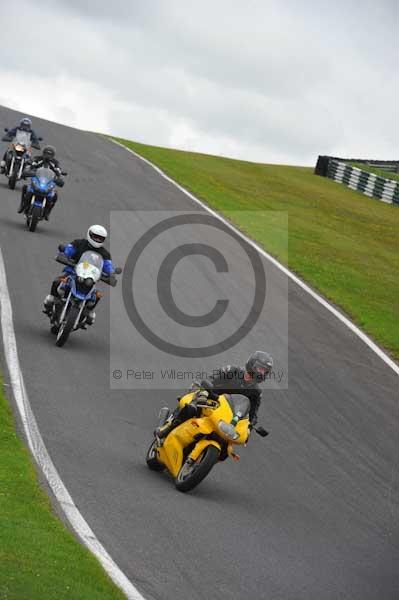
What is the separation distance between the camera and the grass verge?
808 centimetres

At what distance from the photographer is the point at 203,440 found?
473 inches

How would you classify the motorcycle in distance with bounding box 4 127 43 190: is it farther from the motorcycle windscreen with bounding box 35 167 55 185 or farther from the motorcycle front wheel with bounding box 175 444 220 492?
the motorcycle front wheel with bounding box 175 444 220 492

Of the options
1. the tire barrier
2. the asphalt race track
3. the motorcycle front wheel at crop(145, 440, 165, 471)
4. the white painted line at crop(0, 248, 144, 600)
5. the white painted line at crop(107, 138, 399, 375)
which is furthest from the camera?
the tire barrier

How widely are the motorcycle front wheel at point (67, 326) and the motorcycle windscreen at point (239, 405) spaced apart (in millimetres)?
5054

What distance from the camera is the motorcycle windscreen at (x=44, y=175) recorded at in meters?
25.0

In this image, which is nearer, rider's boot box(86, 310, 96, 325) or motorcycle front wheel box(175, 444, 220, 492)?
motorcycle front wheel box(175, 444, 220, 492)

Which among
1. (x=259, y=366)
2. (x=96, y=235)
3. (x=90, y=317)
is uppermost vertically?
(x=96, y=235)

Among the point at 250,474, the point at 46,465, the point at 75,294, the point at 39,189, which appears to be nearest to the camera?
the point at 46,465

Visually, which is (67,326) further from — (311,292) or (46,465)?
(311,292)

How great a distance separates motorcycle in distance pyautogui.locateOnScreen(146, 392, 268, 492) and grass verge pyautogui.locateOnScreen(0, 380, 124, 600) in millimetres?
1971

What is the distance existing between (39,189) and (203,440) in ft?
45.9

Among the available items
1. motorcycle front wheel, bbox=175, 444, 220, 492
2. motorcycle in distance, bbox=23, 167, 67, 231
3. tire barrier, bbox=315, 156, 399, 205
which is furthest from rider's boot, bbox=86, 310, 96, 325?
tire barrier, bbox=315, 156, 399, 205

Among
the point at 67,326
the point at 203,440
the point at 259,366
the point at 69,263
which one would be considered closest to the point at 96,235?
the point at 69,263

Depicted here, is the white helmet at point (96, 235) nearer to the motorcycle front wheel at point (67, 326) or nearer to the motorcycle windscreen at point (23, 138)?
the motorcycle front wheel at point (67, 326)
